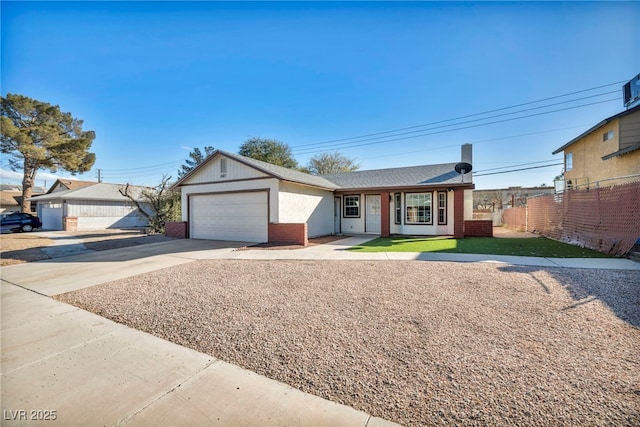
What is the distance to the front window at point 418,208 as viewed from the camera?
590 inches

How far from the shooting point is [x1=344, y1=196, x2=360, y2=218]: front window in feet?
55.3

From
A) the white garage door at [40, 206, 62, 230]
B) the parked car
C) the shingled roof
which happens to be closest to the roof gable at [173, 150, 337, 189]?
the shingled roof

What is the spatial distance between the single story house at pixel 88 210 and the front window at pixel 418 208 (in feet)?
75.1

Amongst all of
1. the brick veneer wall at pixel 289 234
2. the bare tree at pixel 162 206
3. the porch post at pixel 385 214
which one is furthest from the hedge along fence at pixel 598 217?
the bare tree at pixel 162 206

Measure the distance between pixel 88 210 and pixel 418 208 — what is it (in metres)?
26.9

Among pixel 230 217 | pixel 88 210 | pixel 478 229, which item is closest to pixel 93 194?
pixel 88 210

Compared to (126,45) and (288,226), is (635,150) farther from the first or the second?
(126,45)

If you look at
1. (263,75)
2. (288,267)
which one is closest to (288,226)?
(288,267)

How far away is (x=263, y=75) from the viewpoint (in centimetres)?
1438

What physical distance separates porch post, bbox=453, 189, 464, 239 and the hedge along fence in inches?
161

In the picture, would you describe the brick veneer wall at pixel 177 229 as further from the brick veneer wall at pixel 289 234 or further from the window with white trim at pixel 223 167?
the brick veneer wall at pixel 289 234

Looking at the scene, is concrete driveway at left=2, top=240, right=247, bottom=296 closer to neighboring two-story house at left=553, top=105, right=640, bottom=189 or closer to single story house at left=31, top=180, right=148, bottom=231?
neighboring two-story house at left=553, top=105, right=640, bottom=189

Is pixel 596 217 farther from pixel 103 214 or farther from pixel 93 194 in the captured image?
pixel 93 194

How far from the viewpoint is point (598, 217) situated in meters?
9.84
